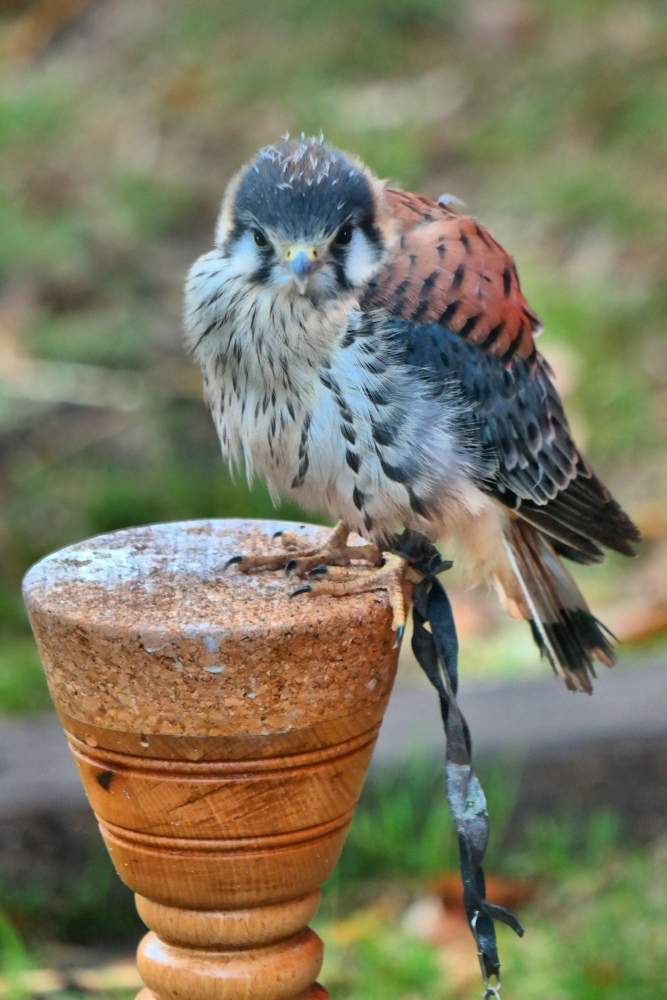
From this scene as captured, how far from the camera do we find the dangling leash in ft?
5.06

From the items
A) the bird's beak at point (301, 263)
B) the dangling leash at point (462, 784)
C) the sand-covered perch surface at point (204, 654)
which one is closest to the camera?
the sand-covered perch surface at point (204, 654)

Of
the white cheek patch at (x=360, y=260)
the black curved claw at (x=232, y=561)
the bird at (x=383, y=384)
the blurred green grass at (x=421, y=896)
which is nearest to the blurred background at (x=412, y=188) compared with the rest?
the blurred green grass at (x=421, y=896)

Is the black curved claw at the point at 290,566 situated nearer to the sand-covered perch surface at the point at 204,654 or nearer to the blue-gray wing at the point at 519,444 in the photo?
the sand-covered perch surface at the point at 204,654

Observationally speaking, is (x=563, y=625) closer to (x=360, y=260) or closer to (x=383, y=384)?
(x=383, y=384)

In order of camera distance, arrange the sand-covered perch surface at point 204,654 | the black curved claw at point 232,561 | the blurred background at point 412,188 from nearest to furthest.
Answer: the sand-covered perch surface at point 204,654 → the black curved claw at point 232,561 → the blurred background at point 412,188

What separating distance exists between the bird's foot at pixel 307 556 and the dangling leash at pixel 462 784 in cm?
18

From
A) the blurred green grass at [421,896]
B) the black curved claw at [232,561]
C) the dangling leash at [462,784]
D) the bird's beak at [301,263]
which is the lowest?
the blurred green grass at [421,896]

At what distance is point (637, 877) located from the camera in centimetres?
291

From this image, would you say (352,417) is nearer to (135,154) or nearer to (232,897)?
(232,897)

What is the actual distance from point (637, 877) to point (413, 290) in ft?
5.52

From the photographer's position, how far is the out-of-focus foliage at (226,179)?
4652 mm

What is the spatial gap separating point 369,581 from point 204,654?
38cm

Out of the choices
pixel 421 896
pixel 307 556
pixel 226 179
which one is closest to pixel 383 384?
pixel 307 556

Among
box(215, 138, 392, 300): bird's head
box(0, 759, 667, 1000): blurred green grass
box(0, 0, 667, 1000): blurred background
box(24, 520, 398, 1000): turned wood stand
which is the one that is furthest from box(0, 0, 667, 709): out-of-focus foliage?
box(24, 520, 398, 1000): turned wood stand
